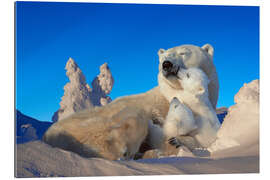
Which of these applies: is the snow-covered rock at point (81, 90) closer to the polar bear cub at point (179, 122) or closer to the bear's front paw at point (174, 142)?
the polar bear cub at point (179, 122)

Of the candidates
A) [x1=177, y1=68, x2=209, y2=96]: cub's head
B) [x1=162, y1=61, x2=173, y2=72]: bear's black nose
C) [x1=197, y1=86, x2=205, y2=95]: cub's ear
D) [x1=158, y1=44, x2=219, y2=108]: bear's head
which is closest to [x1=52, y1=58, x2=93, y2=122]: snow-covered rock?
[x1=158, y1=44, x2=219, y2=108]: bear's head

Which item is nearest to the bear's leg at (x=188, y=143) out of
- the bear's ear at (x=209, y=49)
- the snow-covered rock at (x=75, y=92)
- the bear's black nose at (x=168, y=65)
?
the bear's black nose at (x=168, y=65)

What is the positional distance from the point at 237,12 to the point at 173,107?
4.32 ft

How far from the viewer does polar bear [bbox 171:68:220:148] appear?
147 inches

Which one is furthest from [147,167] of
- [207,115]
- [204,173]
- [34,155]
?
[207,115]

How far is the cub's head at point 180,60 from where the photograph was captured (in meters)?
4.04

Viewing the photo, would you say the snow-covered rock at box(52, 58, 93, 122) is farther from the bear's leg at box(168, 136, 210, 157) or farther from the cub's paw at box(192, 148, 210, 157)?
the cub's paw at box(192, 148, 210, 157)

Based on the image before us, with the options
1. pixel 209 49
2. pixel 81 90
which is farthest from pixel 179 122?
pixel 81 90

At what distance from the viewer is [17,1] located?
119 inches

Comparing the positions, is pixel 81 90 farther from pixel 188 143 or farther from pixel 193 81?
pixel 188 143
